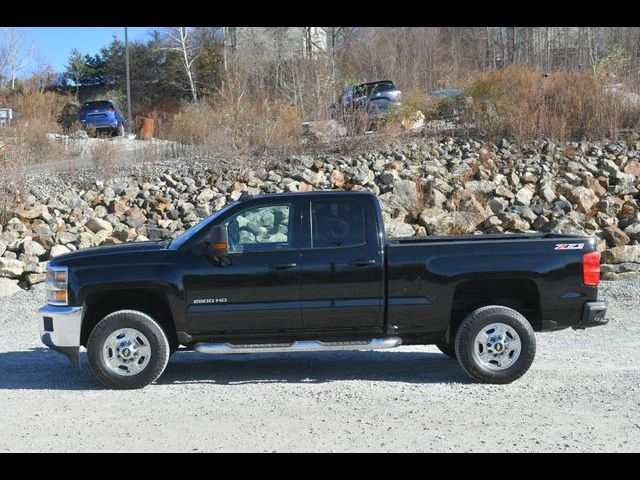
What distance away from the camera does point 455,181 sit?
20.6 metres

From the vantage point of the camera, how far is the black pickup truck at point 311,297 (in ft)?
27.2

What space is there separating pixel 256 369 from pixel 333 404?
191 centimetres

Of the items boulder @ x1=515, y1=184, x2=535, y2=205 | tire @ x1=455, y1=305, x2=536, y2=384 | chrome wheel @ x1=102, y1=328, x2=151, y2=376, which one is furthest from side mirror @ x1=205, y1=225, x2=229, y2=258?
boulder @ x1=515, y1=184, x2=535, y2=205

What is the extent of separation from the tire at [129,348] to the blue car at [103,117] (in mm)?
31231

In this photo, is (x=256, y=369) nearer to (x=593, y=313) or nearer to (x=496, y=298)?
(x=496, y=298)

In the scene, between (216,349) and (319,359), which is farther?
(319,359)

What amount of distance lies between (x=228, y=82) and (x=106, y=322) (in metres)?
17.5

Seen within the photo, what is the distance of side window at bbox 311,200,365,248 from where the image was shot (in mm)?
8516

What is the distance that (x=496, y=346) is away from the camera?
8352 mm

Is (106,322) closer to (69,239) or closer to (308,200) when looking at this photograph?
(308,200)

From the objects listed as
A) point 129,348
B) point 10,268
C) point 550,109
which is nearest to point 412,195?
point 550,109

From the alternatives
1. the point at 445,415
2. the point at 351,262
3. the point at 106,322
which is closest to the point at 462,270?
the point at 351,262

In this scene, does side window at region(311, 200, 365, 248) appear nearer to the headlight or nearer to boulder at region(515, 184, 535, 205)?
the headlight

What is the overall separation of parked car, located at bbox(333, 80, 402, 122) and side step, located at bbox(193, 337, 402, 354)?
50.0 ft
